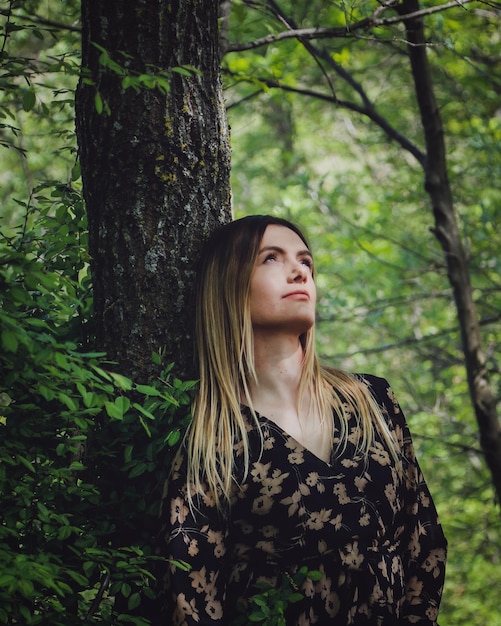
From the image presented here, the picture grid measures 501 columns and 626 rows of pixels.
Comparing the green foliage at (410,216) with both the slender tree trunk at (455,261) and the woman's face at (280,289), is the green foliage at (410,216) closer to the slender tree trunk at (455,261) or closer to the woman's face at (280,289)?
the slender tree trunk at (455,261)

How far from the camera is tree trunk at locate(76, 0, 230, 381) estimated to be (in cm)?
221

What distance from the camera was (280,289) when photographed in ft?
7.64

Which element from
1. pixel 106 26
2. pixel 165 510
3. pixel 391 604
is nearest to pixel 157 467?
pixel 165 510

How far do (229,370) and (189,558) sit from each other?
60 centimetres

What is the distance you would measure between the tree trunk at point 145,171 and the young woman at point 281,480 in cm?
13

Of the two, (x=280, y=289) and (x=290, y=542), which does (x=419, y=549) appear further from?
(x=280, y=289)

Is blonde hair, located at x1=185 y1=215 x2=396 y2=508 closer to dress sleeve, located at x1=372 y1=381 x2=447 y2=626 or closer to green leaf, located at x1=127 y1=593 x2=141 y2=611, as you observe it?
dress sleeve, located at x1=372 y1=381 x2=447 y2=626

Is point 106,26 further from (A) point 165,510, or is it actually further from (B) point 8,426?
(A) point 165,510

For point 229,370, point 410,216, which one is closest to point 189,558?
point 229,370

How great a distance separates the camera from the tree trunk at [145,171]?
7.26 ft

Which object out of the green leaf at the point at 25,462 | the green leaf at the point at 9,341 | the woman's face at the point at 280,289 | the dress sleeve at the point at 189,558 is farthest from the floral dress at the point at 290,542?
the green leaf at the point at 9,341

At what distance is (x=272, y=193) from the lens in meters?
14.9

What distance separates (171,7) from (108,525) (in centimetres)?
163

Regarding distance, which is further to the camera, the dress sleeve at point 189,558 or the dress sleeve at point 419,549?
the dress sleeve at point 419,549
